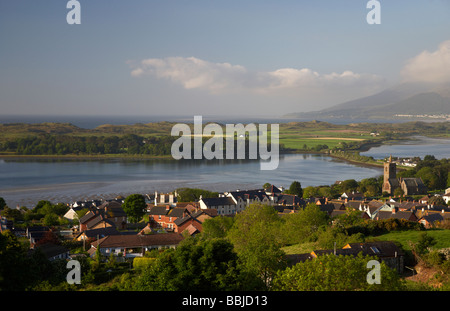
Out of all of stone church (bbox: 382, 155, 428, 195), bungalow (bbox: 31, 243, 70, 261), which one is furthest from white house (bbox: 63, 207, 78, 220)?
stone church (bbox: 382, 155, 428, 195)

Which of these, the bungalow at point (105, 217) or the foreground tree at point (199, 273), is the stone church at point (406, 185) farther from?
the foreground tree at point (199, 273)

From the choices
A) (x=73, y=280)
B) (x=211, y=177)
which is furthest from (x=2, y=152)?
(x=73, y=280)

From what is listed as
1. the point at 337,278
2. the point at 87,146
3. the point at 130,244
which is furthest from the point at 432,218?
the point at 87,146

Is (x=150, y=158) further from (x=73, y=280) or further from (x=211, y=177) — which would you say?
(x=73, y=280)

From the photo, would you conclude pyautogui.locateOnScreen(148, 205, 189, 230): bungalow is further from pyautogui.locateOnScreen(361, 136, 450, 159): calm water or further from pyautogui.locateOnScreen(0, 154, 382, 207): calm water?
pyautogui.locateOnScreen(361, 136, 450, 159): calm water

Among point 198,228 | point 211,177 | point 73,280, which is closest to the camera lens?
point 73,280

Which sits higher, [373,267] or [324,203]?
[373,267]
